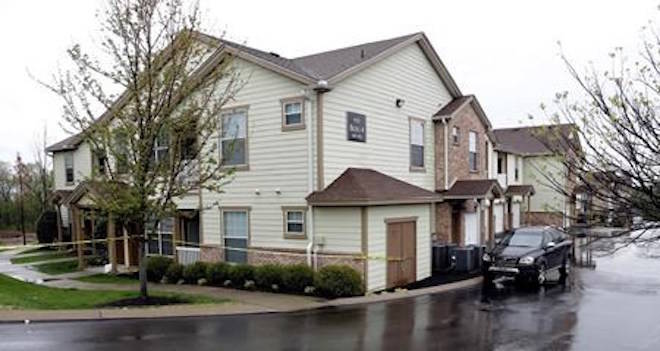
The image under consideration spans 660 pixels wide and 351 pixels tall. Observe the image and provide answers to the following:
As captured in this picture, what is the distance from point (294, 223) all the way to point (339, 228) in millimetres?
1710

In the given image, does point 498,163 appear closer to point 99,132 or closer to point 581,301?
point 581,301

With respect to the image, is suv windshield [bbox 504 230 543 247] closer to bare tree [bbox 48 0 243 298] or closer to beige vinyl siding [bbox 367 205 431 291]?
beige vinyl siding [bbox 367 205 431 291]

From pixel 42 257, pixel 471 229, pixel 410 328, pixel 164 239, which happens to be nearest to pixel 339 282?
pixel 410 328

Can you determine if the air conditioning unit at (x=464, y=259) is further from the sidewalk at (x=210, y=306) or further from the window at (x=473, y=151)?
the window at (x=473, y=151)

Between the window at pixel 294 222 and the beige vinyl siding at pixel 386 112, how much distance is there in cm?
138

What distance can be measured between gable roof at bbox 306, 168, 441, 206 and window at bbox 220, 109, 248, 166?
342cm

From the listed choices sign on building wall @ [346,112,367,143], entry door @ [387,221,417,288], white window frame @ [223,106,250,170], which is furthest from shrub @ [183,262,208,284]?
sign on building wall @ [346,112,367,143]

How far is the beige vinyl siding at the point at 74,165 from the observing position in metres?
29.2

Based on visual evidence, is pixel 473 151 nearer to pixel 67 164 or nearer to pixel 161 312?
pixel 161 312

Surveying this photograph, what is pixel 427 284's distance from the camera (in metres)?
17.7

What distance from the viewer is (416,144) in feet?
69.9

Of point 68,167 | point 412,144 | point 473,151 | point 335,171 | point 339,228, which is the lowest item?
point 339,228

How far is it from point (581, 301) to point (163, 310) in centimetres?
1109

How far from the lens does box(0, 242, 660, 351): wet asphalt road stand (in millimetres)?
10352
